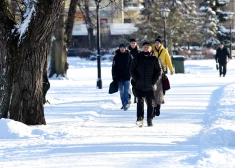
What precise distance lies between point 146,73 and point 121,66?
10.0 feet

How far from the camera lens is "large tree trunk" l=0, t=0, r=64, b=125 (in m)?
9.50

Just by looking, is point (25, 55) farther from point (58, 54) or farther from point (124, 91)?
point (58, 54)

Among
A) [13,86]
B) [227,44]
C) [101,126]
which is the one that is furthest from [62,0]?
[227,44]

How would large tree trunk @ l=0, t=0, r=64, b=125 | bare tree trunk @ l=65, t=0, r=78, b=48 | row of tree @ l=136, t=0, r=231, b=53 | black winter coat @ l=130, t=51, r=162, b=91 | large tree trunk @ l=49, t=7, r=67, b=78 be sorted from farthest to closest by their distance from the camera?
1. row of tree @ l=136, t=0, r=231, b=53
2. large tree trunk @ l=49, t=7, r=67, b=78
3. bare tree trunk @ l=65, t=0, r=78, b=48
4. black winter coat @ l=130, t=51, r=162, b=91
5. large tree trunk @ l=0, t=0, r=64, b=125

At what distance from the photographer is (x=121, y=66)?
522 inches

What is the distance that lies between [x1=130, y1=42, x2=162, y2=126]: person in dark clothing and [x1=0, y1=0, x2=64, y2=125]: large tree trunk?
1.72 meters

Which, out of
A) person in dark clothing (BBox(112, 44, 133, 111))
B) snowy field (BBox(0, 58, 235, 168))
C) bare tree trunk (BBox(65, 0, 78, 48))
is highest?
bare tree trunk (BBox(65, 0, 78, 48))

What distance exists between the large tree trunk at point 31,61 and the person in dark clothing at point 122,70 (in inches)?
133

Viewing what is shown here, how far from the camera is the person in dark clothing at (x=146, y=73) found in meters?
10.2

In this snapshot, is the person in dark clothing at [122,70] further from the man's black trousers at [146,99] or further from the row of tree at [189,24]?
the row of tree at [189,24]

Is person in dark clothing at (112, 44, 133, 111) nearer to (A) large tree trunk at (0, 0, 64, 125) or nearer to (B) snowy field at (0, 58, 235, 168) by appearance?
(B) snowy field at (0, 58, 235, 168)

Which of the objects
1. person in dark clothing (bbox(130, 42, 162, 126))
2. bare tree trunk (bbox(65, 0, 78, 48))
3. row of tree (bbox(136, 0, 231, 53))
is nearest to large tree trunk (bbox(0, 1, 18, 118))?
person in dark clothing (bbox(130, 42, 162, 126))

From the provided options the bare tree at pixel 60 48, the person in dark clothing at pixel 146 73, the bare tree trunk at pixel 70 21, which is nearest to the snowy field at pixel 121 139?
→ the person in dark clothing at pixel 146 73

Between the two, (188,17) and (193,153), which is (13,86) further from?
(188,17)
